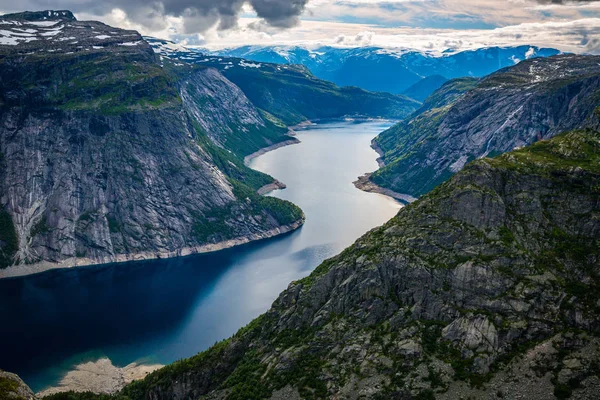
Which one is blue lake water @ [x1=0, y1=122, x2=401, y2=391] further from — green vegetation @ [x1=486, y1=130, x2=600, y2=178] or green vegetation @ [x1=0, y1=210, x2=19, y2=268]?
green vegetation @ [x1=486, y1=130, x2=600, y2=178]

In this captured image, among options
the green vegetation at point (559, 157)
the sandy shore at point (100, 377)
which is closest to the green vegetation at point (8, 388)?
the sandy shore at point (100, 377)

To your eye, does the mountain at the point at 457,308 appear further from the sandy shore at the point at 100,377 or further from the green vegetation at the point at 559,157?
the sandy shore at the point at 100,377

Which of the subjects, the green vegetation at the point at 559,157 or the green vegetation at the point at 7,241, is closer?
the green vegetation at the point at 559,157

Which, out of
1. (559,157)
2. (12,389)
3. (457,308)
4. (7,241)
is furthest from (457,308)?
(7,241)

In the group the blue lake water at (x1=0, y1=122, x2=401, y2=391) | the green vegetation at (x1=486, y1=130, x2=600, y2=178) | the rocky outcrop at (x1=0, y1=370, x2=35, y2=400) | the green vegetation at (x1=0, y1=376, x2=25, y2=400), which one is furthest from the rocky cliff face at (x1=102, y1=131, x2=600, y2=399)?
the blue lake water at (x1=0, y1=122, x2=401, y2=391)

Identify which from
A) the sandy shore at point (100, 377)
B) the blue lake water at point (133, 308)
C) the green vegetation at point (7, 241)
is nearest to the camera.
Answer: the sandy shore at point (100, 377)

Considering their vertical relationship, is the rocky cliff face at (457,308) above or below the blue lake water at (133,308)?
above

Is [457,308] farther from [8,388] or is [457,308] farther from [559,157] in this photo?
[8,388]
